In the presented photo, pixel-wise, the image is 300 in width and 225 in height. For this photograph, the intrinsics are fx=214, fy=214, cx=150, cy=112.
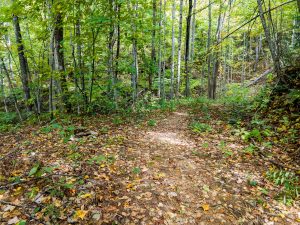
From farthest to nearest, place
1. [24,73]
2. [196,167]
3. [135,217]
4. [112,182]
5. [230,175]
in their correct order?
[24,73]
[196,167]
[230,175]
[112,182]
[135,217]

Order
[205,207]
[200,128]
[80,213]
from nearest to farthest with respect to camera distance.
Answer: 1. [80,213]
2. [205,207]
3. [200,128]

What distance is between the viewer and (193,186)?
3.78 meters

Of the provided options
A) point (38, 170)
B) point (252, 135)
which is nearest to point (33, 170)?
point (38, 170)

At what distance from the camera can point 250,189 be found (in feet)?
12.2

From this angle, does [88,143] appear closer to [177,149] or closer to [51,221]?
[177,149]

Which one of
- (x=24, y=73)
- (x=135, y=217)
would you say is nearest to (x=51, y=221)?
(x=135, y=217)

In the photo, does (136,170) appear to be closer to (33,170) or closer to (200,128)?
(33,170)

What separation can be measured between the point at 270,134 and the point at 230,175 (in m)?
2.29

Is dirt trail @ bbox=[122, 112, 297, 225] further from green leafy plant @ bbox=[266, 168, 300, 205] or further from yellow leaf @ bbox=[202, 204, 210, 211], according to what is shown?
green leafy plant @ bbox=[266, 168, 300, 205]

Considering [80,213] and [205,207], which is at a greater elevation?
[80,213]

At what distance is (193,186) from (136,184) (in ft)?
3.30

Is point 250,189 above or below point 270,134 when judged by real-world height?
below

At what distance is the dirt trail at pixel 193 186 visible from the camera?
3.05m

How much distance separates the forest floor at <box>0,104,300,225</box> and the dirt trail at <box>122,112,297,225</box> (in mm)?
14
